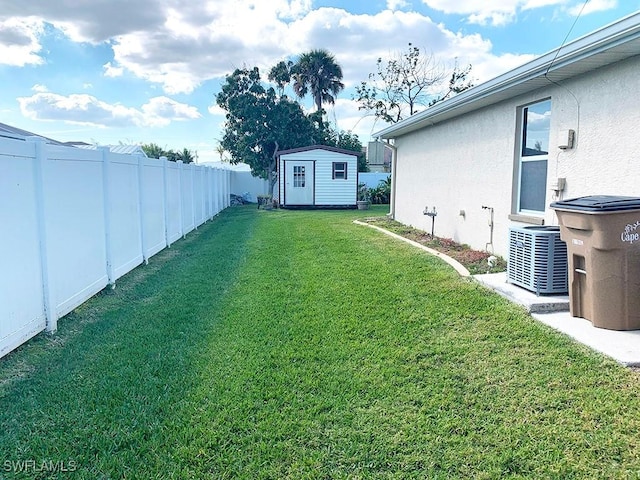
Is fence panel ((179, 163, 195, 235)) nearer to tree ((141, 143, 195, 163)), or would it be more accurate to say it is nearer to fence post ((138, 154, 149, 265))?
fence post ((138, 154, 149, 265))

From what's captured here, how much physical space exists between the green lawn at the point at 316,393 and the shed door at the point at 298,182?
653 inches

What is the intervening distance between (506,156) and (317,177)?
1526cm

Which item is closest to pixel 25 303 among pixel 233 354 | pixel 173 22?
pixel 233 354

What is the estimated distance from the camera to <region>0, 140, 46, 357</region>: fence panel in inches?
148

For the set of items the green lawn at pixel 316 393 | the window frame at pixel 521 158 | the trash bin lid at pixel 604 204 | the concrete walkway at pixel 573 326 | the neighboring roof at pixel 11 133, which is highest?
the neighboring roof at pixel 11 133

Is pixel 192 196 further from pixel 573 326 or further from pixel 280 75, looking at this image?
pixel 280 75

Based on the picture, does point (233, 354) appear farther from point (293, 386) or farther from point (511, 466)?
point (511, 466)

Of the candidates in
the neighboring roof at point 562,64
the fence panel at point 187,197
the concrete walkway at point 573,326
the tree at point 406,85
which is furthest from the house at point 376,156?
the concrete walkway at point 573,326

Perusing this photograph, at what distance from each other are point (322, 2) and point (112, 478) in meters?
18.2

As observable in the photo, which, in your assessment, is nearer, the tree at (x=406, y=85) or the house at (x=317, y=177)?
the house at (x=317, y=177)

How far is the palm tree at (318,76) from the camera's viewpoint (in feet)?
102

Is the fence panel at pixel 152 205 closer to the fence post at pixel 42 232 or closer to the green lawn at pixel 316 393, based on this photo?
the green lawn at pixel 316 393

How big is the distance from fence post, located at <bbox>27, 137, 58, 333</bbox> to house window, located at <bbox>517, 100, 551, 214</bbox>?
6090 mm

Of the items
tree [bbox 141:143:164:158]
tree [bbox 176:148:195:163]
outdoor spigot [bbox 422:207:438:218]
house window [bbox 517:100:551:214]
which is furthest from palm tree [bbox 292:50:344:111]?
house window [bbox 517:100:551:214]
